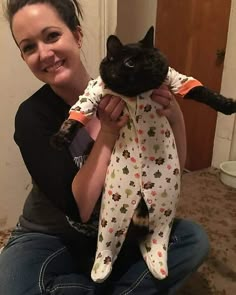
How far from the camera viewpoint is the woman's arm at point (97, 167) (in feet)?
2.57

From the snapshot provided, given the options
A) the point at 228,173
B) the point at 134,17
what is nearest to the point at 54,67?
the point at 228,173

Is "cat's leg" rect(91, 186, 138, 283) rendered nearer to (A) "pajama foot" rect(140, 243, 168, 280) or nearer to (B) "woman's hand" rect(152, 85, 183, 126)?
(A) "pajama foot" rect(140, 243, 168, 280)

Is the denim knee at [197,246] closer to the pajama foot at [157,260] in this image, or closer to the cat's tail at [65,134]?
the pajama foot at [157,260]

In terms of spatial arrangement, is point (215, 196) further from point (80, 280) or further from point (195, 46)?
point (80, 280)

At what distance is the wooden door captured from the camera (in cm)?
205

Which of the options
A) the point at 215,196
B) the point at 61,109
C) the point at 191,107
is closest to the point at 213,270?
the point at 215,196

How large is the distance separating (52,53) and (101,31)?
0.61 meters

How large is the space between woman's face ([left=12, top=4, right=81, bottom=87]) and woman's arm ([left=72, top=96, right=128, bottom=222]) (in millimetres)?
171

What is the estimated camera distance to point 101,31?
1405 mm

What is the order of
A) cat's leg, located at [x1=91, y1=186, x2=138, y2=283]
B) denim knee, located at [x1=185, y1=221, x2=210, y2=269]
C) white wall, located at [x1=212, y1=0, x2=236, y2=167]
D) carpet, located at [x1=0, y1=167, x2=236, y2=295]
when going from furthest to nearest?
white wall, located at [x1=212, y1=0, x2=236, y2=167] < carpet, located at [x1=0, y1=167, x2=236, y2=295] < denim knee, located at [x1=185, y1=221, x2=210, y2=269] < cat's leg, located at [x1=91, y1=186, x2=138, y2=283]

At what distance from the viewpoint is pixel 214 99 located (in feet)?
2.41

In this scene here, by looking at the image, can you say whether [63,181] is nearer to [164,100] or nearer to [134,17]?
[164,100]

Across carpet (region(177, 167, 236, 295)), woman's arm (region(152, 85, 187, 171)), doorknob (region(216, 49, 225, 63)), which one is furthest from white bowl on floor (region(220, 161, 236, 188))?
woman's arm (region(152, 85, 187, 171))

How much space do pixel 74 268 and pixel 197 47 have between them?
1.63m
